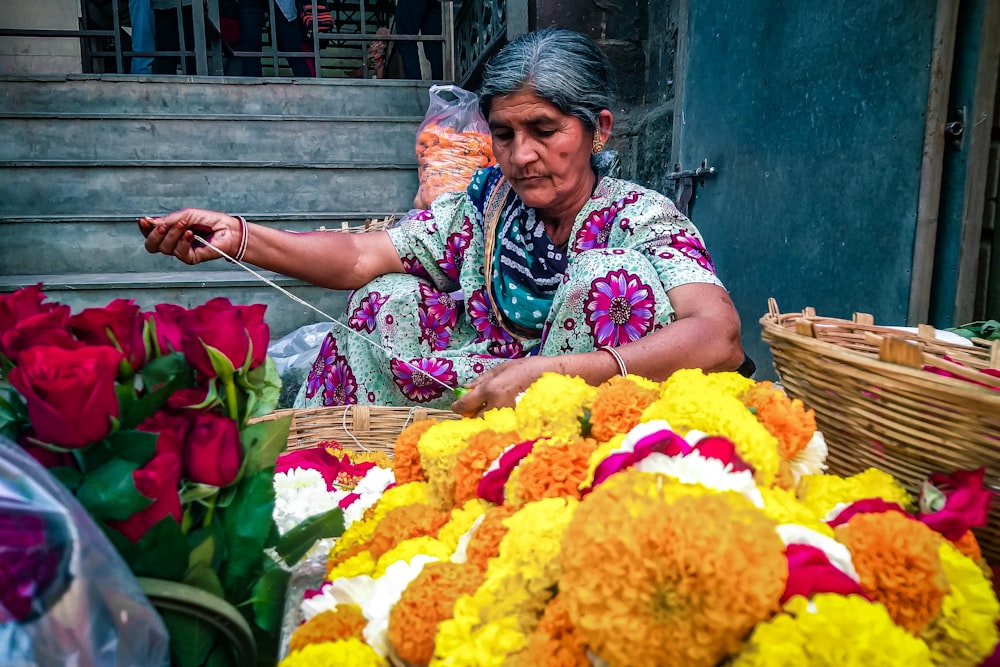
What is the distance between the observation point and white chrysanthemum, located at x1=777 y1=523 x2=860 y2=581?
22.9 inches

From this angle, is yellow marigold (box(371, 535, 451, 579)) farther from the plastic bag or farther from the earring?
the plastic bag

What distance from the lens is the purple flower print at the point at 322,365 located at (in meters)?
2.36

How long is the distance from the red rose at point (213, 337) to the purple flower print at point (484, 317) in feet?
4.76

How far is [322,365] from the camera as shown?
2398 millimetres

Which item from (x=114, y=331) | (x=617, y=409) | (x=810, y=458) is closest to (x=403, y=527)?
(x=617, y=409)

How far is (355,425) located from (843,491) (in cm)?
127

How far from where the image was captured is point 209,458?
74 centimetres

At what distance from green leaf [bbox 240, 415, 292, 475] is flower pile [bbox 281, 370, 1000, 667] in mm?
170

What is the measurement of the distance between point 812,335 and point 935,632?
0.53 m

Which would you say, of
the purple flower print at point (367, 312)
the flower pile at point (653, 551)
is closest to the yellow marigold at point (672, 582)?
the flower pile at point (653, 551)

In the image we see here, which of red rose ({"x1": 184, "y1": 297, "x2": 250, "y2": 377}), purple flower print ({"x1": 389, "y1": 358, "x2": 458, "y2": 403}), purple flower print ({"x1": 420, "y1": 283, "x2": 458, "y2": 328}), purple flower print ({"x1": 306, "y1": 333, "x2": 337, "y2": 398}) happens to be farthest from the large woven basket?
purple flower print ({"x1": 306, "y1": 333, "x2": 337, "y2": 398})

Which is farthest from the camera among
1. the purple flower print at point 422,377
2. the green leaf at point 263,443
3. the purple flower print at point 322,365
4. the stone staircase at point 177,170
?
the stone staircase at point 177,170

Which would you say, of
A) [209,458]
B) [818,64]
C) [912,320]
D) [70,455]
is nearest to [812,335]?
[209,458]

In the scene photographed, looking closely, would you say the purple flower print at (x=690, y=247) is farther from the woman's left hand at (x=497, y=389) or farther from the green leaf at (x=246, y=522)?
the green leaf at (x=246, y=522)
